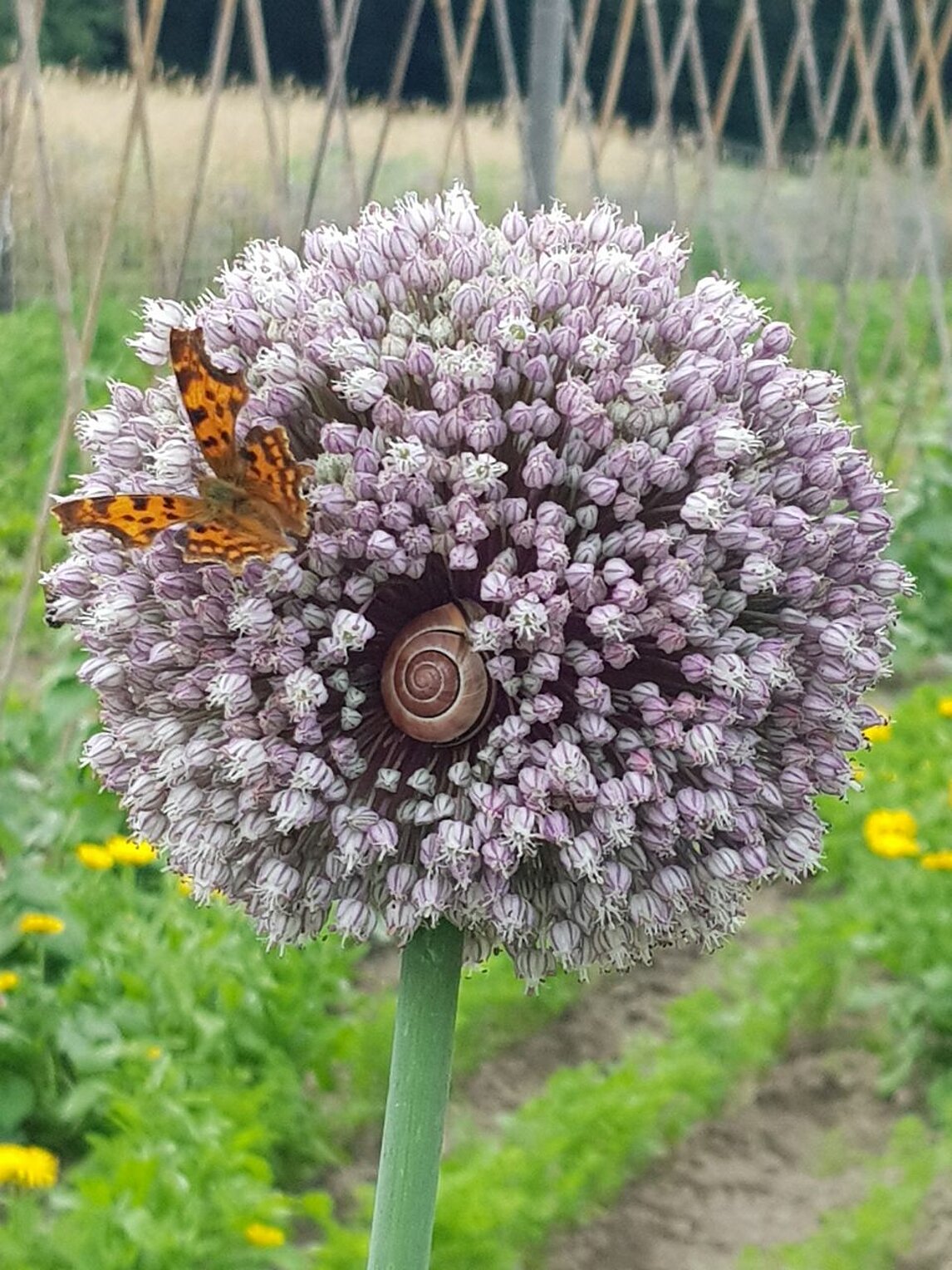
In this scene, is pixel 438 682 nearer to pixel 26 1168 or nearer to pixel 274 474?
pixel 274 474

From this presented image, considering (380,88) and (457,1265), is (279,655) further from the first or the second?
(380,88)

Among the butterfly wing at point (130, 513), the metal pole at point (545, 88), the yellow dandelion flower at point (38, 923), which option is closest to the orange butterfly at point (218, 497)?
the butterfly wing at point (130, 513)

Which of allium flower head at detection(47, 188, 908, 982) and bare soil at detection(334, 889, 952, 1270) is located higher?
allium flower head at detection(47, 188, 908, 982)

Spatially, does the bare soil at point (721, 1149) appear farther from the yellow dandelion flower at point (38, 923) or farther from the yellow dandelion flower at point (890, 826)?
the yellow dandelion flower at point (38, 923)

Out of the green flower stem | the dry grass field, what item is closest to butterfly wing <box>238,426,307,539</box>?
the green flower stem

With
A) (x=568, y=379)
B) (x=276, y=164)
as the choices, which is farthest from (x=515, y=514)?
(x=276, y=164)

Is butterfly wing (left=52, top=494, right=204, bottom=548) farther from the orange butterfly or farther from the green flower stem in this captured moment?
the green flower stem
